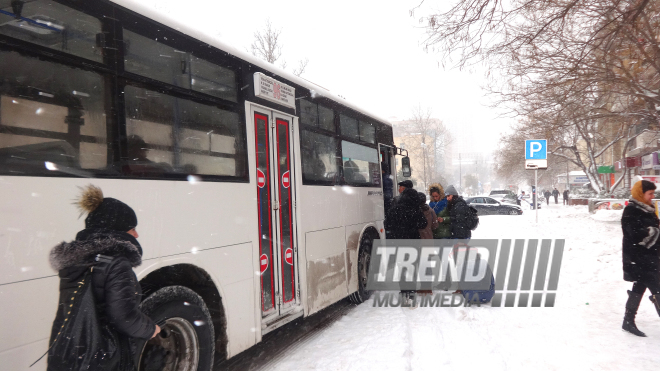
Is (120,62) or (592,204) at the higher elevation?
(120,62)

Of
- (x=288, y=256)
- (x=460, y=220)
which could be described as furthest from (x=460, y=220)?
(x=288, y=256)

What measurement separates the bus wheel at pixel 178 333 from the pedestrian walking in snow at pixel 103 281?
0.70 metres

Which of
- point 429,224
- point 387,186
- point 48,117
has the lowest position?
point 429,224

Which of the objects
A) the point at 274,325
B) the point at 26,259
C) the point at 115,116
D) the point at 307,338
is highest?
the point at 115,116

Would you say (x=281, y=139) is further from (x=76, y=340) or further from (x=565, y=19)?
(x=565, y=19)

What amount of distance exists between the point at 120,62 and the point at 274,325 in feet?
10.0

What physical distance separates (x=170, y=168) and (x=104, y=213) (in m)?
1.05

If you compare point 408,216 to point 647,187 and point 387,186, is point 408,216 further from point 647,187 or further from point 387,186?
point 647,187

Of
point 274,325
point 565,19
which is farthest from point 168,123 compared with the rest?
point 565,19

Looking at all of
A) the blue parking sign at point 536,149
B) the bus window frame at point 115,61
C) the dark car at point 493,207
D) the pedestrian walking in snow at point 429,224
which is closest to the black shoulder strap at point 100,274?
the bus window frame at point 115,61

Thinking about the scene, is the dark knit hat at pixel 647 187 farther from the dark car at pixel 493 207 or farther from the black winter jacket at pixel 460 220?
the dark car at pixel 493 207

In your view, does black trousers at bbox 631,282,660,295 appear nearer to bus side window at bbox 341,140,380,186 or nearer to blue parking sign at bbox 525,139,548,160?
bus side window at bbox 341,140,380,186

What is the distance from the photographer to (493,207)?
30047mm

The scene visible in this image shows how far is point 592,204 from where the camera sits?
24672 mm
